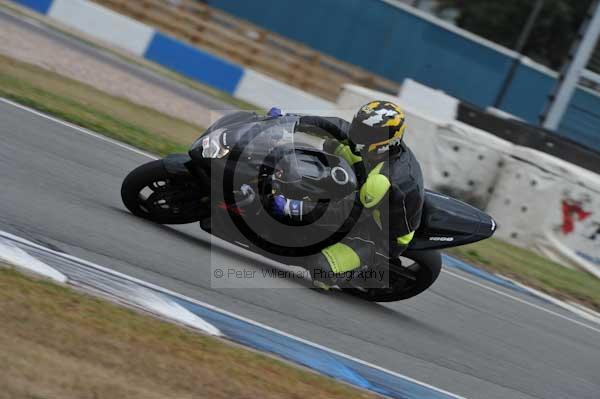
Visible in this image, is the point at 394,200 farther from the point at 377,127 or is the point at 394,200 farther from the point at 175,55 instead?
the point at 175,55


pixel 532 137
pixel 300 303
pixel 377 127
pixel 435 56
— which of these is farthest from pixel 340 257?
pixel 435 56

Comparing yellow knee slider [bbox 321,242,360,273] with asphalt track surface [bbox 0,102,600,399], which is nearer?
asphalt track surface [bbox 0,102,600,399]

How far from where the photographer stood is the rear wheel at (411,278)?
25.9 feet

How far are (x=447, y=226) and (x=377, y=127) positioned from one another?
1.12 metres

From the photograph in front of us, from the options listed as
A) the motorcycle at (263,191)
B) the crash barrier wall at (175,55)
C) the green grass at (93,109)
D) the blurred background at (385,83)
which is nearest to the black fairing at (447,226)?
the motorcycle at (263,191)

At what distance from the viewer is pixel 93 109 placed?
12898 mm

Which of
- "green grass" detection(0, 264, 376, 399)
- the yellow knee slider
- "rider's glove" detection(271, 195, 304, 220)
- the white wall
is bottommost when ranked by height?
the white wall

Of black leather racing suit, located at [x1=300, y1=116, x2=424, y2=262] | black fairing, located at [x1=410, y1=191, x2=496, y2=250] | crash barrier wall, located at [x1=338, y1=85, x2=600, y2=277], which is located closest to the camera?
black leather racing suit, located at [x1=300, y1=116, x2=424, y2=262]

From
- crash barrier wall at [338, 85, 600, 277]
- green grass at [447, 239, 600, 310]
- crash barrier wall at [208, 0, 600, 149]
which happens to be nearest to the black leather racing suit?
green grass at [447, 239, 600, 310]

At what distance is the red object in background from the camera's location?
13680mm

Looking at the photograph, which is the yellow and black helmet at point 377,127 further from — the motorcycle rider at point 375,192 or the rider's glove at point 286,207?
the rider's glove at point 286,207

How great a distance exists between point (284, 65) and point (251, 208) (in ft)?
62.3

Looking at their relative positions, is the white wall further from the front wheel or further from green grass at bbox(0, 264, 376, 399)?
green grass at bbox(0, 264, 376, 399)

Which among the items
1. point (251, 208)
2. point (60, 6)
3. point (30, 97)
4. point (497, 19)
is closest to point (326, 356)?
point (251, 208)
